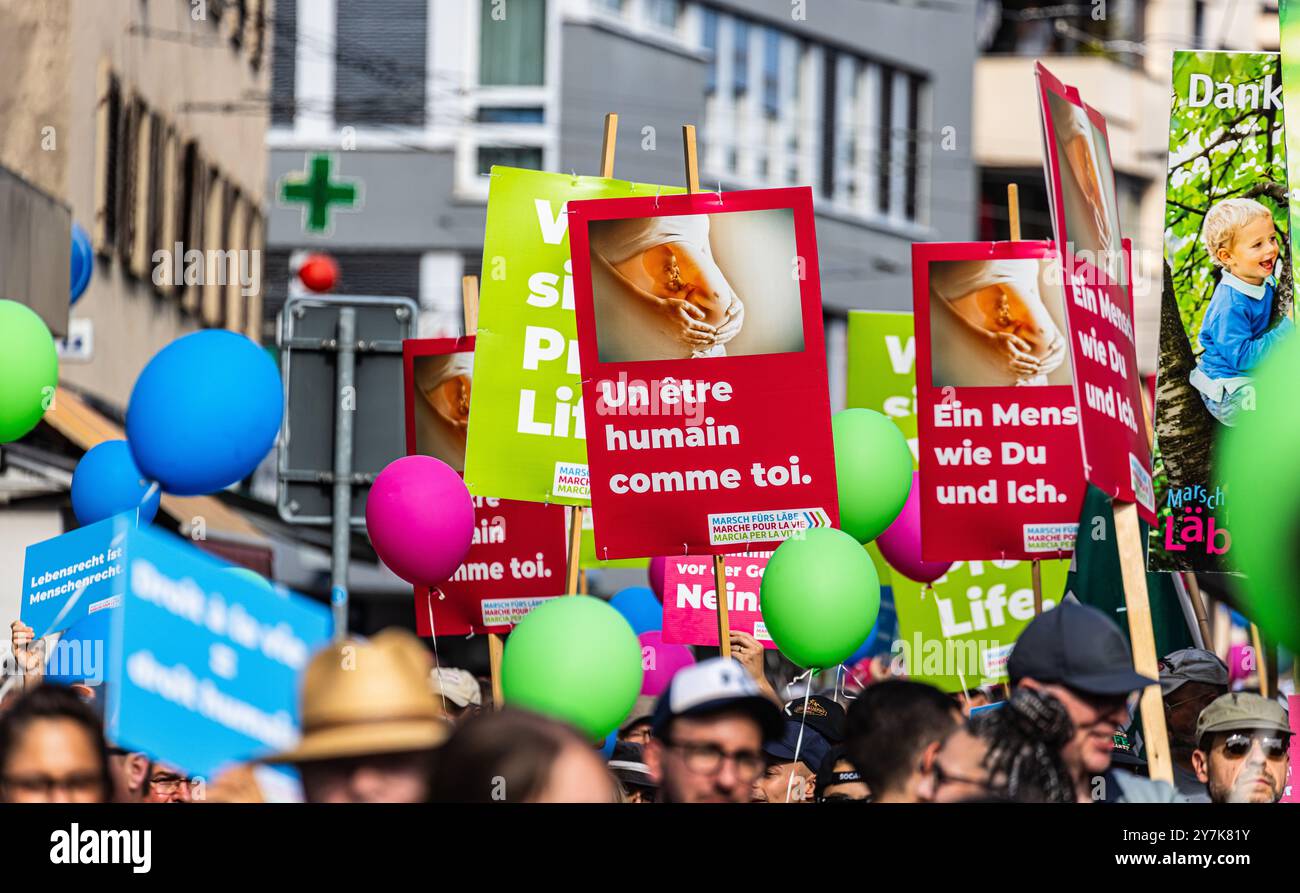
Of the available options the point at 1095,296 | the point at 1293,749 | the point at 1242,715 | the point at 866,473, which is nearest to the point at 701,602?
the point at 866,473

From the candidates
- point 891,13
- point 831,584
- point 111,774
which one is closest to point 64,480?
point 831,584

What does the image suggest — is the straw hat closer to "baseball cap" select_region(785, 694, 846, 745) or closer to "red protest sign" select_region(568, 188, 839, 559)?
"baseball cap" select_region(785, 694, 846, 745)

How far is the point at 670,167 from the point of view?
3259 centimetres

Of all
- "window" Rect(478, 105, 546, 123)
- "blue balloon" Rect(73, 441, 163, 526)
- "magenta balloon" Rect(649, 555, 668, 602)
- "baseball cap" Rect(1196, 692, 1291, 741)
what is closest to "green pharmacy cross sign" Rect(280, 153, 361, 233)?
"magenta balloon" Rect(649, 555, 668, 602)

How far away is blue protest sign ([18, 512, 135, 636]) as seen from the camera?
621cm

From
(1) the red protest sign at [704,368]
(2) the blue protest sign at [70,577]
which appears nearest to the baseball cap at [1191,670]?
(1) the red protest sign at [704,368]

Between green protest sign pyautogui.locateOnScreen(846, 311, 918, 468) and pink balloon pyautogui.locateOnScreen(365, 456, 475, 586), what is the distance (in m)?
3.94

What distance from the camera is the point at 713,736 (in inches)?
206

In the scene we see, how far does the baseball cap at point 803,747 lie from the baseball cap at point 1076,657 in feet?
7.57

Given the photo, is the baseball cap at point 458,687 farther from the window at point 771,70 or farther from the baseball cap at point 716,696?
the window at point 771,70

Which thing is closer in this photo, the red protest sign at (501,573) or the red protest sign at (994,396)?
the red protest sign at (994,396)

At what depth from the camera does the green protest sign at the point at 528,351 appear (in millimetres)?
9445

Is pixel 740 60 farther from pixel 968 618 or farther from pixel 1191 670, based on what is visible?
pixel 1191 670

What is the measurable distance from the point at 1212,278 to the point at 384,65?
1020 inches
